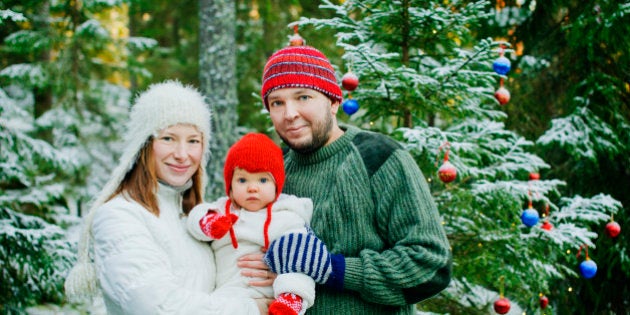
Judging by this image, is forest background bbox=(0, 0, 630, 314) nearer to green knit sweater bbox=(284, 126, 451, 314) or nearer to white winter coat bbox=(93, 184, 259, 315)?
green knit sweater bbox=(284, 126, 451, 314)

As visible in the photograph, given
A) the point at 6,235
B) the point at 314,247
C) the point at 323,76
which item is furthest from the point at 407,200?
the point at 6,235

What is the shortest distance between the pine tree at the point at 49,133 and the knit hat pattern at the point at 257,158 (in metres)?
1.71

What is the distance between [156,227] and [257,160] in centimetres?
65

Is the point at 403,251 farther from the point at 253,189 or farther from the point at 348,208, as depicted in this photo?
the point at 253,189

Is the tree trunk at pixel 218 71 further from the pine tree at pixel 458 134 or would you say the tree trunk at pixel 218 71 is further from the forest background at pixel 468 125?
the pine tree at pixel 458 134

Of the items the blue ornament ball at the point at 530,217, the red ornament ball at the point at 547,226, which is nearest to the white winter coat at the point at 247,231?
the blue ornament ball at the point at 530,217

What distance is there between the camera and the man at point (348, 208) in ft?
8.14

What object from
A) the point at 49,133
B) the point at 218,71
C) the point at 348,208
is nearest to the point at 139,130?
the point at 348,208

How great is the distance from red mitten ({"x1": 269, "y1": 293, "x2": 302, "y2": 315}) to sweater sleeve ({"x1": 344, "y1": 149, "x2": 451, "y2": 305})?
0.29m

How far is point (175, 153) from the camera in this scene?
2.67 meters

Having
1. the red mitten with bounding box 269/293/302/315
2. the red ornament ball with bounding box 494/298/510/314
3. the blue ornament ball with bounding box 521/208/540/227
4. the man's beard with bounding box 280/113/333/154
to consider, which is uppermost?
the man's beard with bounding box 280/113/333/154

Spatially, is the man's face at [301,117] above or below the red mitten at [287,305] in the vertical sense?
above

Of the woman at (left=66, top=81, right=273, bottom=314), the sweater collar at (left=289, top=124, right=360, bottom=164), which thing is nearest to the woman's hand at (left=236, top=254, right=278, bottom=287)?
the woman at (left=66, top=81, right=273, bottom=314)

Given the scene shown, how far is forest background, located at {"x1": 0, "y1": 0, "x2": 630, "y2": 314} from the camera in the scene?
13.1 feet
